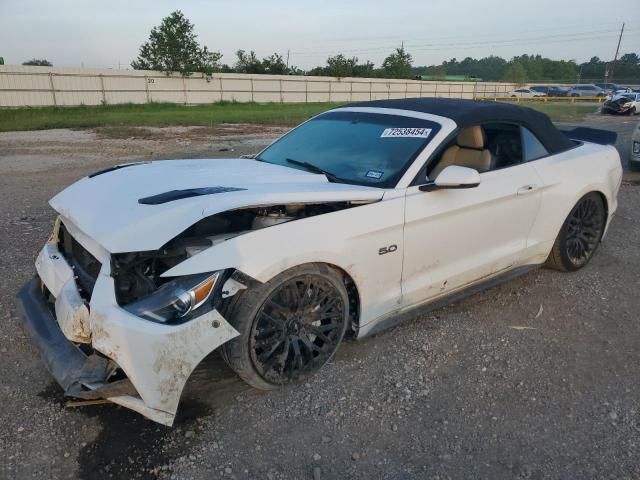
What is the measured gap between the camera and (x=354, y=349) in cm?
346

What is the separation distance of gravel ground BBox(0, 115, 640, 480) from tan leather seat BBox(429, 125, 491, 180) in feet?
3.76

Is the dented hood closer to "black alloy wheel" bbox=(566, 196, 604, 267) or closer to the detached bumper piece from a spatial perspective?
the detached bumper piece

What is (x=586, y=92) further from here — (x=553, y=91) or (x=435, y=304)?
(x=435, y=304)

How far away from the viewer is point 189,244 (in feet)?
9.12

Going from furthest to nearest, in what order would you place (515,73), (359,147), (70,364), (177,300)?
(515,73) < (359,147) < (70,364) < (177,300)

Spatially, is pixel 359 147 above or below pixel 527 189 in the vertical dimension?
above

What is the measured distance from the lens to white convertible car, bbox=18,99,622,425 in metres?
2.47

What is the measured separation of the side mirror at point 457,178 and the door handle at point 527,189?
878 millimetres

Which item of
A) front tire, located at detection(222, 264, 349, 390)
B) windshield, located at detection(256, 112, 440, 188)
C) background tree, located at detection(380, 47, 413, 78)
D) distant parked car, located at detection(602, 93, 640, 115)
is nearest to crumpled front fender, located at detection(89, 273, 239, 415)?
front tire, located at detection(222, 264, 349, 390)

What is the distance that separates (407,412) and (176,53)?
40.5 m

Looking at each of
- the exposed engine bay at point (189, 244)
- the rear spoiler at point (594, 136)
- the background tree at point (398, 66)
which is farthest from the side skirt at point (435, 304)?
the background tree at point (398, 66)

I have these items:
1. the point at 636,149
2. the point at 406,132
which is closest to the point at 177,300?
the point at 406,132

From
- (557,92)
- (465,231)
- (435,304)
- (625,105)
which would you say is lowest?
(557,92)

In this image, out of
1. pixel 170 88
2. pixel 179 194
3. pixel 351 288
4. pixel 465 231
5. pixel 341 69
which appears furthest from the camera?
pixel 341 69
